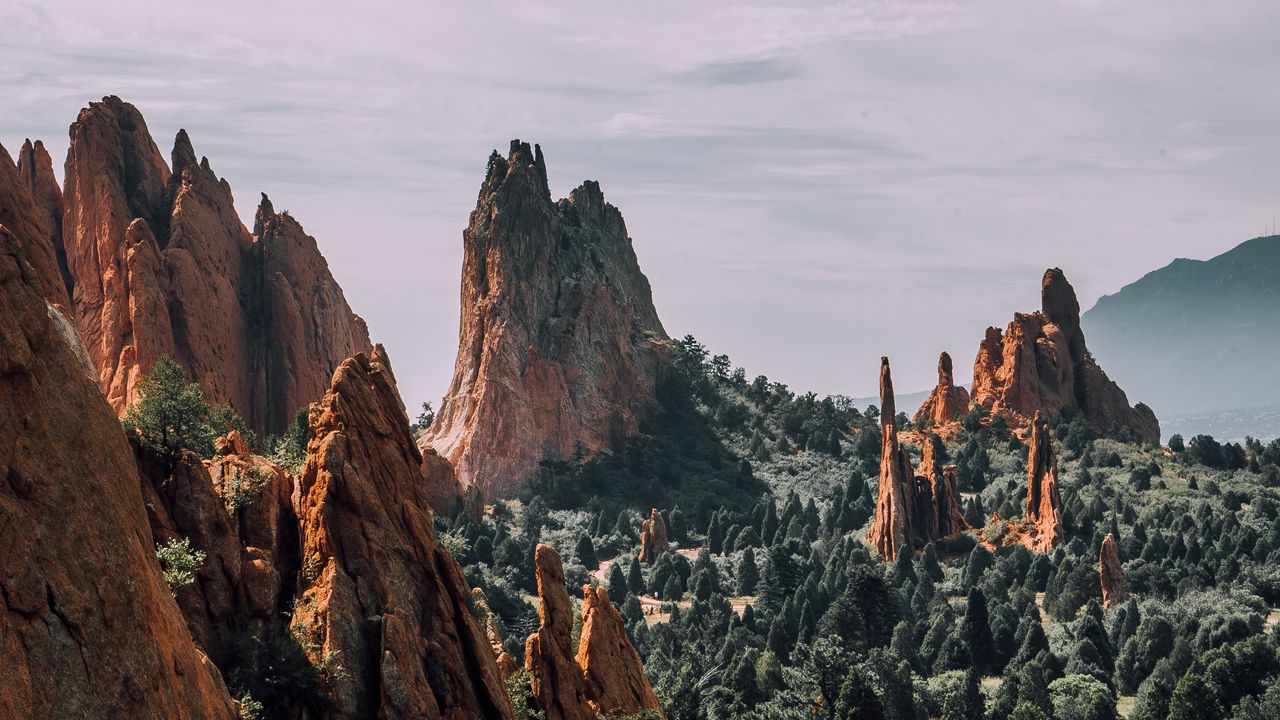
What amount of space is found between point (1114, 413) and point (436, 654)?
148104mm

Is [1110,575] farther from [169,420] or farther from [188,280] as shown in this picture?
[169,420]

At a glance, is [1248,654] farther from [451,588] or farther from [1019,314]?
[1019,314]

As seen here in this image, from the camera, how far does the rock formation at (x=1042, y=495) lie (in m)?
137

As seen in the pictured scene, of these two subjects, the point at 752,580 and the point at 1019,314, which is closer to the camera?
the point at 752,580

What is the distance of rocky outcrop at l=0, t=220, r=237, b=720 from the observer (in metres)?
31.7

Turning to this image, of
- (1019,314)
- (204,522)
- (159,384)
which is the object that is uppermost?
(1019,314)

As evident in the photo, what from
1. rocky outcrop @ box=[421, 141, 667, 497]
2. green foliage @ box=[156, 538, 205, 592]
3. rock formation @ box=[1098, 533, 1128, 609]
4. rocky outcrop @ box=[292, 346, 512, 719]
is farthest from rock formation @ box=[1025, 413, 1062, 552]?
green foliage @ box=[156, 538, 205, 592]

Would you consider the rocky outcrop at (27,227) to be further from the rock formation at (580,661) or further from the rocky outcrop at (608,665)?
the rocky outcrop at (608,665)

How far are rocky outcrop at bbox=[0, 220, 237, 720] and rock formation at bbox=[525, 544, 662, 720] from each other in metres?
21.0

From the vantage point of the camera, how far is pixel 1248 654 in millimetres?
92250

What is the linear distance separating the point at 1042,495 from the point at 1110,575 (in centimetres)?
2308

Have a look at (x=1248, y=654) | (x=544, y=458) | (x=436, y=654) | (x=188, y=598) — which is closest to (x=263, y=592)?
(x=188, y=598)

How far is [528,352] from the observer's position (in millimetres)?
182000

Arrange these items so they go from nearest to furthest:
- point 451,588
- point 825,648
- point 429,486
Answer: point 451,588, point 825,648, point 429,486
